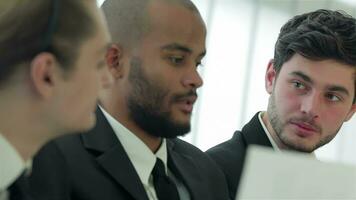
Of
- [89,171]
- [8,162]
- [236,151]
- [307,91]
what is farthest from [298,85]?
[8,162]

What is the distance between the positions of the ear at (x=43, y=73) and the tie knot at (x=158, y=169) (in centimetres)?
40

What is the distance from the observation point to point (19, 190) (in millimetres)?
979

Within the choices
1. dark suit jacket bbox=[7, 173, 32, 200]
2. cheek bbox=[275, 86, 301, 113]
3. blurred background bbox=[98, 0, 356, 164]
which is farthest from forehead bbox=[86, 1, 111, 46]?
blurred background bbox=[98, 0, 356, 164]

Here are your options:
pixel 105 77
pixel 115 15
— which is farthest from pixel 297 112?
pixel 105 77

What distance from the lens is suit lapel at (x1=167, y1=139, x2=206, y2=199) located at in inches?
51.3

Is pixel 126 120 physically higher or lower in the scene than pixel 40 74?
lower

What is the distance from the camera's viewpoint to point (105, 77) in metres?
1.00

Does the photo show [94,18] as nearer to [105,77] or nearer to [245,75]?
[105,77]

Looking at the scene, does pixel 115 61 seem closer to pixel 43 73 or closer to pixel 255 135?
pixel 43 73

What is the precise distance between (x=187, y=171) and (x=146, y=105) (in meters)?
0.19

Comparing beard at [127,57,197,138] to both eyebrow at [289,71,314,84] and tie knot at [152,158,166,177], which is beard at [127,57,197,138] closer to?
tie knot at [152,158,166,177]

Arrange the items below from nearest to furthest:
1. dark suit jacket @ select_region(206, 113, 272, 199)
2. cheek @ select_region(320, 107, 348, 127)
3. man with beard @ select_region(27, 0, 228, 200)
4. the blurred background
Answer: man with beard @ select_region(27, 0, 228, 200), dark suit jacket @ select_region(206, 113, 272, 199), cheek @ select_region(320, 107, 348, 127), the blurred background

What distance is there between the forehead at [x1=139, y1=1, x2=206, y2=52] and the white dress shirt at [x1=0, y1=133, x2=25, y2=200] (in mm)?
463

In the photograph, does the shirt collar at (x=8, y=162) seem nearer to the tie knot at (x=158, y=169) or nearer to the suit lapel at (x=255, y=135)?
the tie knot at (x=158, y=169)
